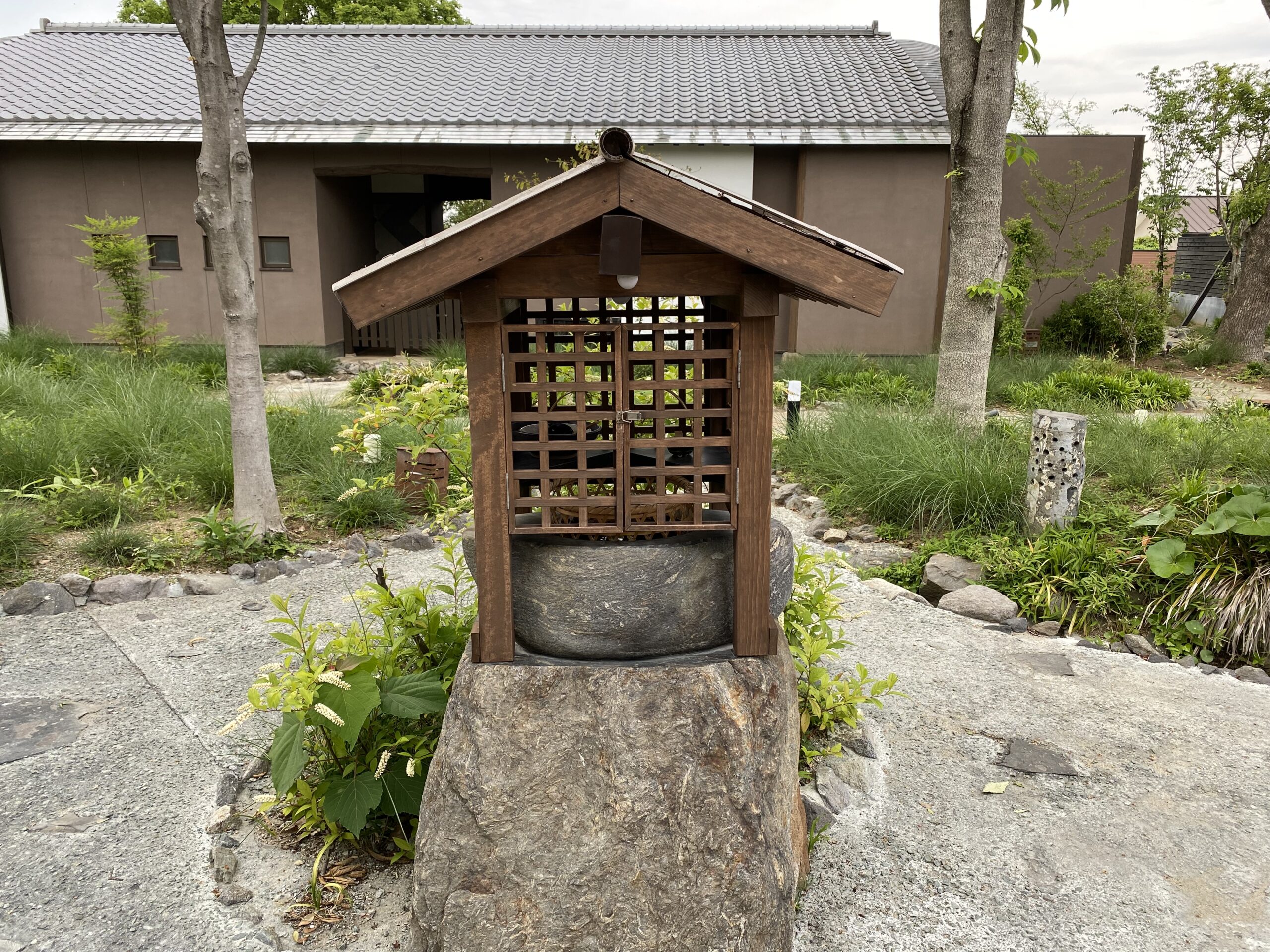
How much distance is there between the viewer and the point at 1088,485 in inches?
227

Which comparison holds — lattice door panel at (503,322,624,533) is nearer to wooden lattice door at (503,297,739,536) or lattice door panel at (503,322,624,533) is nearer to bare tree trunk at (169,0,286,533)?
wooden lattice door at (503,297,739,536)

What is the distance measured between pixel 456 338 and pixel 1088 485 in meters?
10.3

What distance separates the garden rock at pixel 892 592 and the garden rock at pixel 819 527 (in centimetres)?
75

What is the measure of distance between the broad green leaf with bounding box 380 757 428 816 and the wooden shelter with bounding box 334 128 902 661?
0.58m

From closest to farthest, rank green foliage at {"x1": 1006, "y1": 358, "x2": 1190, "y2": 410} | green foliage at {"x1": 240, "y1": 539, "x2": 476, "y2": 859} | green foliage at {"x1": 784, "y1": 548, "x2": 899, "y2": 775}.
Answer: green foliage at {"x1": 240, "y1": 539, "x2": 476, "y2": 859} < green foliage at {"x1": 784, "y1": 548, "x2": 899, "y2": 775} < green foliage at {"x1": 1006, "y1": 358, "x2": 1190, "y2": 410}

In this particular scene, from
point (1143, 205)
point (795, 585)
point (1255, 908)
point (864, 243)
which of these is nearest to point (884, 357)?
point (864, 243)

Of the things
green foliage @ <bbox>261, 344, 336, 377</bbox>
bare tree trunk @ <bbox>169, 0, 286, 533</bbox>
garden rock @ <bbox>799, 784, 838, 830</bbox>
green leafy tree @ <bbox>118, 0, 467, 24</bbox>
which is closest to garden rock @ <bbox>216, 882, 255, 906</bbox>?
garden rock @ <bbox>799, 784, 838, 830</bbox>

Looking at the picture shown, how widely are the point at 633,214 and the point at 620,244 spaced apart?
4.2 inches

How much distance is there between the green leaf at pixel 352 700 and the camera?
2.59 meters

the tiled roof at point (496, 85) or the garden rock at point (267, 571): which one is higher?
the tiled roof at point (496, 85)

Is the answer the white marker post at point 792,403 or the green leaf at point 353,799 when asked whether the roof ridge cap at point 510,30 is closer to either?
the white marker post at point 792,403

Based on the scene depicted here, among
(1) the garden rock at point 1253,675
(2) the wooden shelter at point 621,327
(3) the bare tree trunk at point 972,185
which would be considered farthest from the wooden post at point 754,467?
(3) the bare tree trunk at point 972,185

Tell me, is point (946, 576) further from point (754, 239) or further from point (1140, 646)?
point (754, 239)

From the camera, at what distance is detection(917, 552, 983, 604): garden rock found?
16.8 ft
